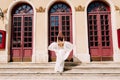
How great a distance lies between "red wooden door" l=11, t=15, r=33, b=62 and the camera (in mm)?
11148

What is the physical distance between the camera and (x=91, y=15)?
36.8 feet

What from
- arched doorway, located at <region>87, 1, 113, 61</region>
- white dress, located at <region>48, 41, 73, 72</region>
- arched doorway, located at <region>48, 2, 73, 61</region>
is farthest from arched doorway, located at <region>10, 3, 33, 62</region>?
arched doorway, located at <region>87, 1, 113, 61</region>

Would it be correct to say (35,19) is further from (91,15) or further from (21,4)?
(91,15)

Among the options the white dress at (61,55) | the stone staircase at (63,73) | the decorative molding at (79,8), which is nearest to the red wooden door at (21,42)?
the stone staircase at (63,73)

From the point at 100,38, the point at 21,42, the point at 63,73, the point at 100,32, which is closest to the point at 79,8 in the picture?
the point at 100,32

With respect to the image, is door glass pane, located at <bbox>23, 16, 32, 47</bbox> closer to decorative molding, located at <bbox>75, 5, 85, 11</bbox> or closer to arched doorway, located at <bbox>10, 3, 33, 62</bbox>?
arched doorway, located at <bbox>10, 3, 33, 62</bbox>

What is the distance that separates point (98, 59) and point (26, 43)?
376 centimetres

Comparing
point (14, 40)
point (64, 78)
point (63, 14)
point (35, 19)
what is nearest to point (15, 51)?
point (14, 40)

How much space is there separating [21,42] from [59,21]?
224 cm

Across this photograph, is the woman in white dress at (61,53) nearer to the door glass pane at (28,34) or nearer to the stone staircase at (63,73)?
the stone staircase at (63,73)

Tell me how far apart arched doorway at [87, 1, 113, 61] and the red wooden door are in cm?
311

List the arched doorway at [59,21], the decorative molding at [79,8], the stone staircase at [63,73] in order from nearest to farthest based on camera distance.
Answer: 1. the stone staircase at [63,73]
2. the decorative molding at [79,8]
3. the arched doorway at [59,21]

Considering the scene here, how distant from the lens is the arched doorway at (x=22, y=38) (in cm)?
1115

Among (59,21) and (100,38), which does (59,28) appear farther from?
(100,38)
